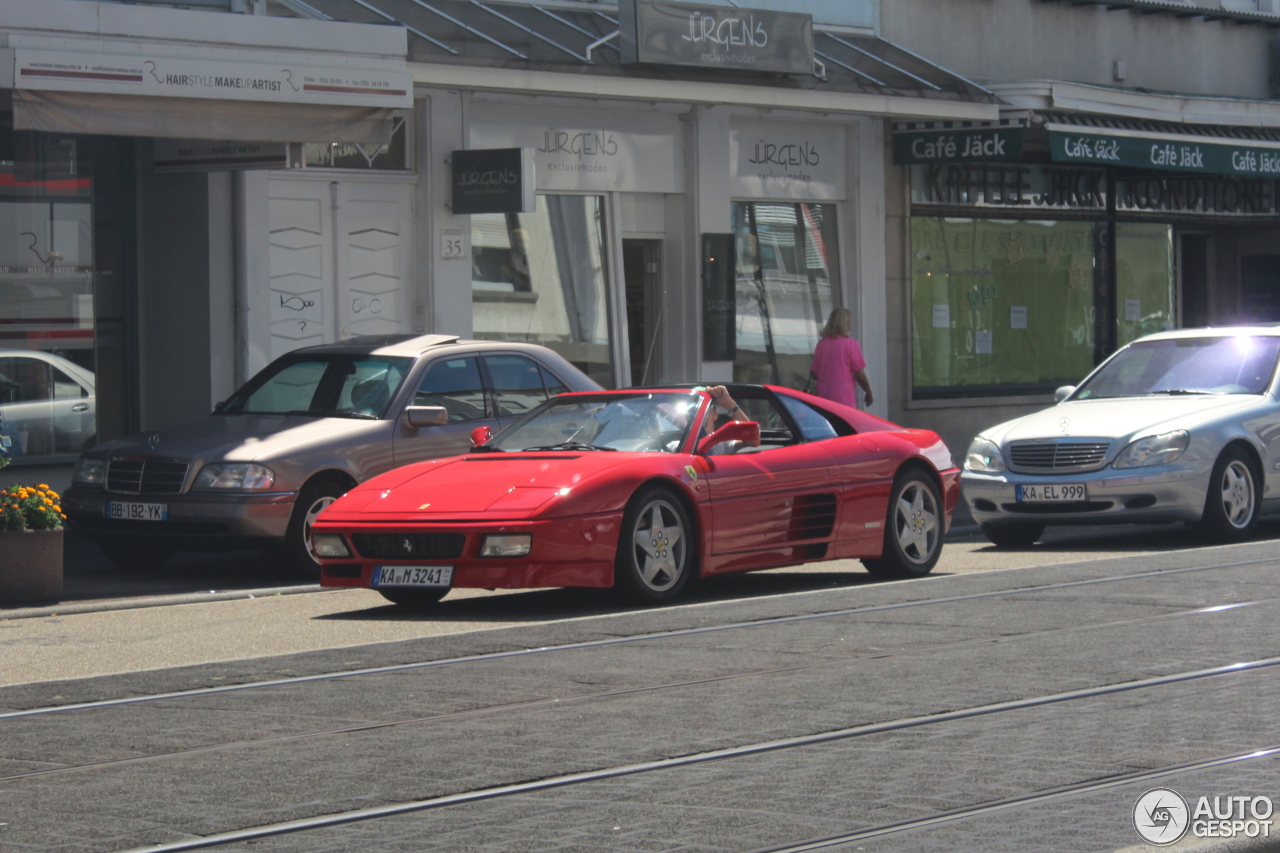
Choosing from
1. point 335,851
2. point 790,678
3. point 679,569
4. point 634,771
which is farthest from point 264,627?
point 335,851

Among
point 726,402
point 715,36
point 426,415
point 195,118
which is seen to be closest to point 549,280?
point 715,36

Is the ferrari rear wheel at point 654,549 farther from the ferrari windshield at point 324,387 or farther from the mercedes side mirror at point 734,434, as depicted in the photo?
the ferrari windshield at point 324,387

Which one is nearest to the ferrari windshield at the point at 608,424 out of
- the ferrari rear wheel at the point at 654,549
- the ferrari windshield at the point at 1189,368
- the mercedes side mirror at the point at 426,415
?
the ferrari rear wheel at the point at 654,549

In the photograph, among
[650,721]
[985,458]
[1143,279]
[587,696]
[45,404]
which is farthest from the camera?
[1143,279]

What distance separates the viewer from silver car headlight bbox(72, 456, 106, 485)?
13016 millimetres

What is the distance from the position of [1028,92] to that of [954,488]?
10.7 m

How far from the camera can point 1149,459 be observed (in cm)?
1408

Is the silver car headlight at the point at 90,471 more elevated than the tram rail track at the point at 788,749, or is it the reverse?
the silver car headlight at the point at 90,471

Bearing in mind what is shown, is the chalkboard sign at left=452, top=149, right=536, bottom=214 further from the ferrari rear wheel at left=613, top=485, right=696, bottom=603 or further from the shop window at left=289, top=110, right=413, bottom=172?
the ferrari rear wheel at left=613, top=485, right=696, bottom=603

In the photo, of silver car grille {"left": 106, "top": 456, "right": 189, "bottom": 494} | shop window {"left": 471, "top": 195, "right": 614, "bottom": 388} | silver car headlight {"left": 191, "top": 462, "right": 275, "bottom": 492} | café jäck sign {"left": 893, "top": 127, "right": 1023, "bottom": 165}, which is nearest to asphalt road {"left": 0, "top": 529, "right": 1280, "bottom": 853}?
silver car headlight {"left": 191, "top": 462, "right": 275, "bottom": 492}

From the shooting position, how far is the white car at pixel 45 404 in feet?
54.2

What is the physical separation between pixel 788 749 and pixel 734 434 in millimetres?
4486

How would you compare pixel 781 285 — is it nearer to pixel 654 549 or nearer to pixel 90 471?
pixel 90 471

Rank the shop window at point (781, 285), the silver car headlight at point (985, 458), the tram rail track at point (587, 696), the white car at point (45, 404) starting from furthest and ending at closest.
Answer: the shop window at point (781, 285), the white car at point (45, 404), the silver car headlight at point (985, 458), the tram rail track at point (587, 696)
